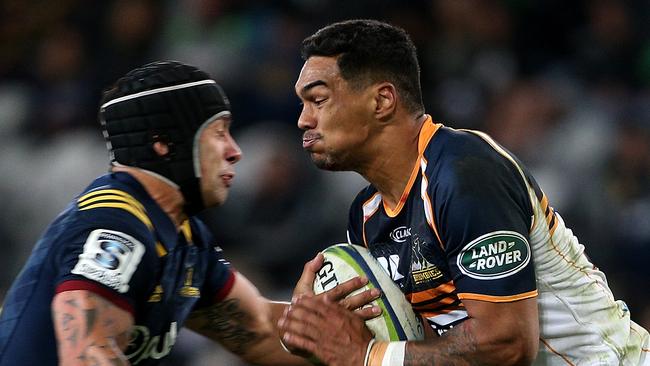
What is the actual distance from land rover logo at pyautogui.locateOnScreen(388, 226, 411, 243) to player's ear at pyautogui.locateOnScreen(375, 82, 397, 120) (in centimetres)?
44

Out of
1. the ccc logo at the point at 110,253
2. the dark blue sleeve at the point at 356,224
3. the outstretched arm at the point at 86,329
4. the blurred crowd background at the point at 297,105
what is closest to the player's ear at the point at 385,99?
the dark blue sleeve at the point at 356,224

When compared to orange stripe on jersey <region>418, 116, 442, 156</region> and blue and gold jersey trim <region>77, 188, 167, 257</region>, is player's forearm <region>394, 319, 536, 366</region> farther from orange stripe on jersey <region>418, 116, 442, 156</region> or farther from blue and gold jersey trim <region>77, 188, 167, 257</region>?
blue and gold jersey trim <region>77, 188, 167, 257</region>

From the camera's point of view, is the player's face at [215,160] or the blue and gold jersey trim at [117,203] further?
the player's face at [215,160]

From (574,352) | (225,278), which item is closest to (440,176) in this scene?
(574,352)

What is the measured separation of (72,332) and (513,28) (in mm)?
5907

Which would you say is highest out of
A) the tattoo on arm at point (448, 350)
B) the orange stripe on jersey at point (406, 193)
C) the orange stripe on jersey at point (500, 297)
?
the orange stripe on jersey at point (406, 193)

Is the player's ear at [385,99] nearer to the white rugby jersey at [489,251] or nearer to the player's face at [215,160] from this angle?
the white rugby jersey at [489,251]

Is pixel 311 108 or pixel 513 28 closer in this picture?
pixel 311 108

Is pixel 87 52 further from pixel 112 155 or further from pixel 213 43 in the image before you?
pixel 112 155

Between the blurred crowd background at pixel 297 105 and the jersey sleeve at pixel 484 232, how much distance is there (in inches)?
138

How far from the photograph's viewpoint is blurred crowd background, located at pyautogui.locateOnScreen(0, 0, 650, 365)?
7.65m

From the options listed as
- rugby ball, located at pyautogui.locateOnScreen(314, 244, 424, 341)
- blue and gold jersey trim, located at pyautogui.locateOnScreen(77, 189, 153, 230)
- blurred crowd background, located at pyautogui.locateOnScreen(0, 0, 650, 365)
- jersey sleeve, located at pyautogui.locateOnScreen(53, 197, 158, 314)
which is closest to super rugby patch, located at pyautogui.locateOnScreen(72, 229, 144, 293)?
jersey sleeve, located at pyautogui.locateOnScreen(53, 197, 158, 314)

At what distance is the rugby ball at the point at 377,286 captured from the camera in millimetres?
4195

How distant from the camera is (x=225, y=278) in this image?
4.75 meters
